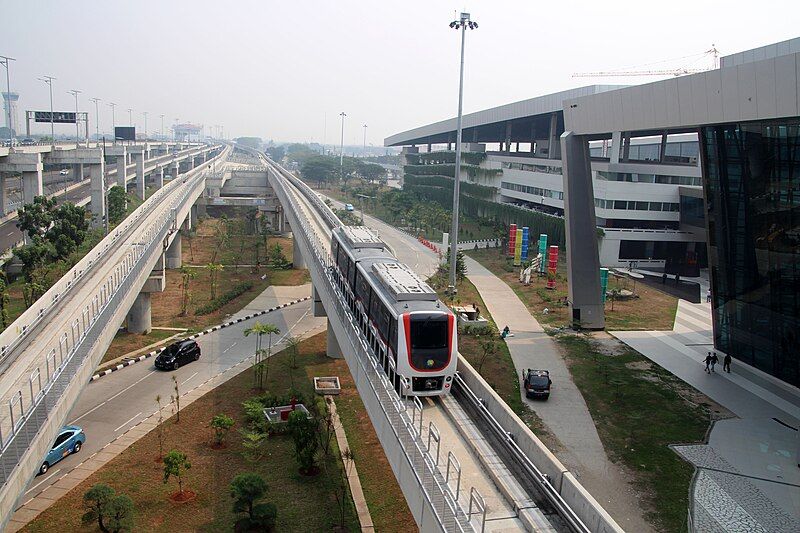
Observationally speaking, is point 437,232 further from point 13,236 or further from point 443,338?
point 443,338

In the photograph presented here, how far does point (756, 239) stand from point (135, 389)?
78.9 feet

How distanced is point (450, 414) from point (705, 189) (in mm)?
17222

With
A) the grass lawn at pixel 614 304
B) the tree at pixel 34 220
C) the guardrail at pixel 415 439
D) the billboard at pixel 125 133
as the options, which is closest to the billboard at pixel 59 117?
the billboard at pixel 125 133

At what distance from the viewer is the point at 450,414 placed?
16219 millimetres

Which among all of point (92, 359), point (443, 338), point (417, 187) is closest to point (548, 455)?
point (443, 338)

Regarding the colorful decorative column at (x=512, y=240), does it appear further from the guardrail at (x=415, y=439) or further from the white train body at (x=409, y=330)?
the white train body at (x=409, y=330)

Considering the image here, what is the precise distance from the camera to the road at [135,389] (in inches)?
789

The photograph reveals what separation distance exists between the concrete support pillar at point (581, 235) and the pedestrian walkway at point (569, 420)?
8.38 feet

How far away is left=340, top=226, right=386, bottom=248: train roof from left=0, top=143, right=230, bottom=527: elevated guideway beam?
8624mm

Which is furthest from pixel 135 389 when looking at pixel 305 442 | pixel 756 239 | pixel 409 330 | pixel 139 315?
pixel 756 239

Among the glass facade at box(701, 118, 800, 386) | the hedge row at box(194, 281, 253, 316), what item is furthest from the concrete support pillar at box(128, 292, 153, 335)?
the glass facade at box(701, 118, 800, 386)

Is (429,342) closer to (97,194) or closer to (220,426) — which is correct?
(220,426)

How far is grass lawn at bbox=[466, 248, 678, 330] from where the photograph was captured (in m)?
36.0

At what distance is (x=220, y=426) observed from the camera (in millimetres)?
20734
